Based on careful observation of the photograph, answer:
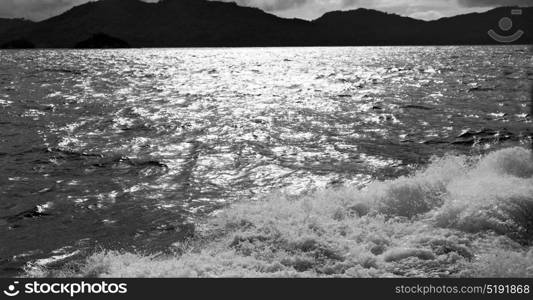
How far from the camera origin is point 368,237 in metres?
9.95

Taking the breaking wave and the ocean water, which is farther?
the ocean water

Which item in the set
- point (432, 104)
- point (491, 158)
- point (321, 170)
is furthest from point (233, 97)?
point (491, 158)

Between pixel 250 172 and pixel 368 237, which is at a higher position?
pixel 368 237

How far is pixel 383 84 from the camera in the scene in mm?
48094

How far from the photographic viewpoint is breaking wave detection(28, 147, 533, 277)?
346 inches

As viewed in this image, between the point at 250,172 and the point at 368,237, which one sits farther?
the point at 250,172

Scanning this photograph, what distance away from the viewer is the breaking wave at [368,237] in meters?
8.79

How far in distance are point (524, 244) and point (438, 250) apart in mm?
1822

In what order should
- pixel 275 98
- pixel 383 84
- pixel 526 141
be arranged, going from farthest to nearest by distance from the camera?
pixel 383 84, pixel 275 98, pixel 526 141

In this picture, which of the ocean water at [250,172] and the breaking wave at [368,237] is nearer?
the breaking wave at [368,237]

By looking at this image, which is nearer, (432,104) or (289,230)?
(289,230)

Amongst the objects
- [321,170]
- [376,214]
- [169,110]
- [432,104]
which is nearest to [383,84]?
[432,104]

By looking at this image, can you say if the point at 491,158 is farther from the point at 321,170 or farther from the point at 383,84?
the point at 383,84

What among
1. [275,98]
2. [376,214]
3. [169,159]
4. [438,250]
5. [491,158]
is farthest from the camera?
[275,98]
